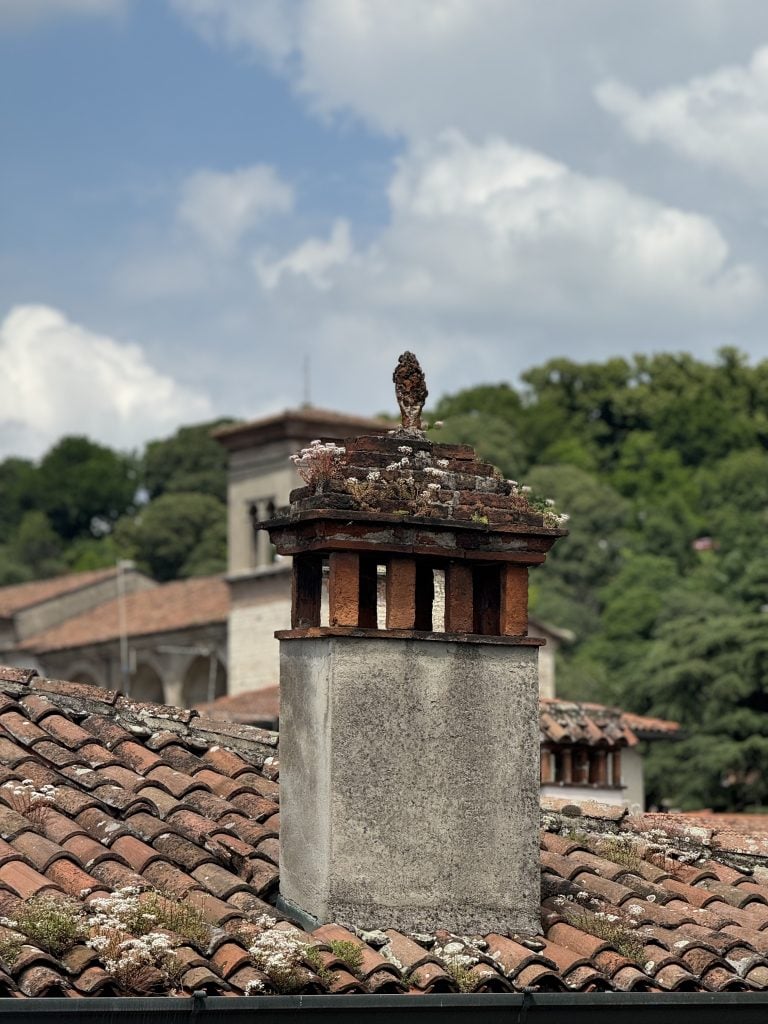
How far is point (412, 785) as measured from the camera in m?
6.79

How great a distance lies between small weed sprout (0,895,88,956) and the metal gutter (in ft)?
1.22

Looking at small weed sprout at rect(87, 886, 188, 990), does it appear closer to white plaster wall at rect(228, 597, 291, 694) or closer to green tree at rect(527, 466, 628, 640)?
white plaster wall at rect(228, 597, 291, 694)

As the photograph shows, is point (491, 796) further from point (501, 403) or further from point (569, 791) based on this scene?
point (501, 403)

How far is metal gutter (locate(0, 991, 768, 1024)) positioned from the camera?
19.1ft

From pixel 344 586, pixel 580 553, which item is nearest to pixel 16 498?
pixel 580 553

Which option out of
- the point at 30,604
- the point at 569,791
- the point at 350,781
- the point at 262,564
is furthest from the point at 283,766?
the point at 30,604

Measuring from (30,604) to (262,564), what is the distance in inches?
560

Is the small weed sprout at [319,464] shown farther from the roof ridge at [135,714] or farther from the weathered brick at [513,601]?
the roof ridge at [135,714]

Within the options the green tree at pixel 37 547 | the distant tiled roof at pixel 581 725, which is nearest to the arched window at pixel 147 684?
the distant tiled roof at pixel 581 725

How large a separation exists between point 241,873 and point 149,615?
5110 centimetres

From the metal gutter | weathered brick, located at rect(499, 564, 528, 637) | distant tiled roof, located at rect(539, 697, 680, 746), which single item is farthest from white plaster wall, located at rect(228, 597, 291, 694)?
the metal gutter

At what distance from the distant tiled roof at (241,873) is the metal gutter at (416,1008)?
3.5 inches

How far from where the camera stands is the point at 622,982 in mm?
6891

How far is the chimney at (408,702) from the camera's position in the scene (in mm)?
6766
